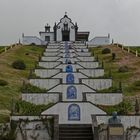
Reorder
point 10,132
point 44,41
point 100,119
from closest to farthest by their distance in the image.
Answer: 1. point 10,132
2. point 100,119
3. point 44,41

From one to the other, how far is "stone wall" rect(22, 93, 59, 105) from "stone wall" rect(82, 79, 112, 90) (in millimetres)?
6388

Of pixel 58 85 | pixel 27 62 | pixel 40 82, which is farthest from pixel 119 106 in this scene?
pixel 27 62

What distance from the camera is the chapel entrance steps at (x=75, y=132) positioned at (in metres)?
34.5

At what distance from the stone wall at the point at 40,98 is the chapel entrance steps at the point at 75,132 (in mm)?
6797

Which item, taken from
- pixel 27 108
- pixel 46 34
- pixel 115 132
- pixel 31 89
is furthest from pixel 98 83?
pixel 46 34

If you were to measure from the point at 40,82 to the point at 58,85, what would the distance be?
14.0 feet

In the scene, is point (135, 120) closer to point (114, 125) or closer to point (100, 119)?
point (100, 119)

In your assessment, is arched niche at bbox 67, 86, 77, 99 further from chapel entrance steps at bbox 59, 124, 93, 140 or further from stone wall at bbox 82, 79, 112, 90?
chapel entrance steps at bbox 59, 124, 93, 140

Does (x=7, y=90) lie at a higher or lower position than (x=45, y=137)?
higher

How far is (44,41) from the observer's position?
107062mm

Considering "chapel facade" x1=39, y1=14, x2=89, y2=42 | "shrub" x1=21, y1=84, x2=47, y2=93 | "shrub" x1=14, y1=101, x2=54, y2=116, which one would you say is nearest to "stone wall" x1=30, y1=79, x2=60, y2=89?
"shrub" x1=21, y1=84, x2=47, y2=93

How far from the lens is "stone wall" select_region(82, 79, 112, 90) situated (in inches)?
1982

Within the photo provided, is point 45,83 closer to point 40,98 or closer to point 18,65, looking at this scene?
point 40,98

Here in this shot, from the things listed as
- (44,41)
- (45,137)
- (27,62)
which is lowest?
(45,137)
